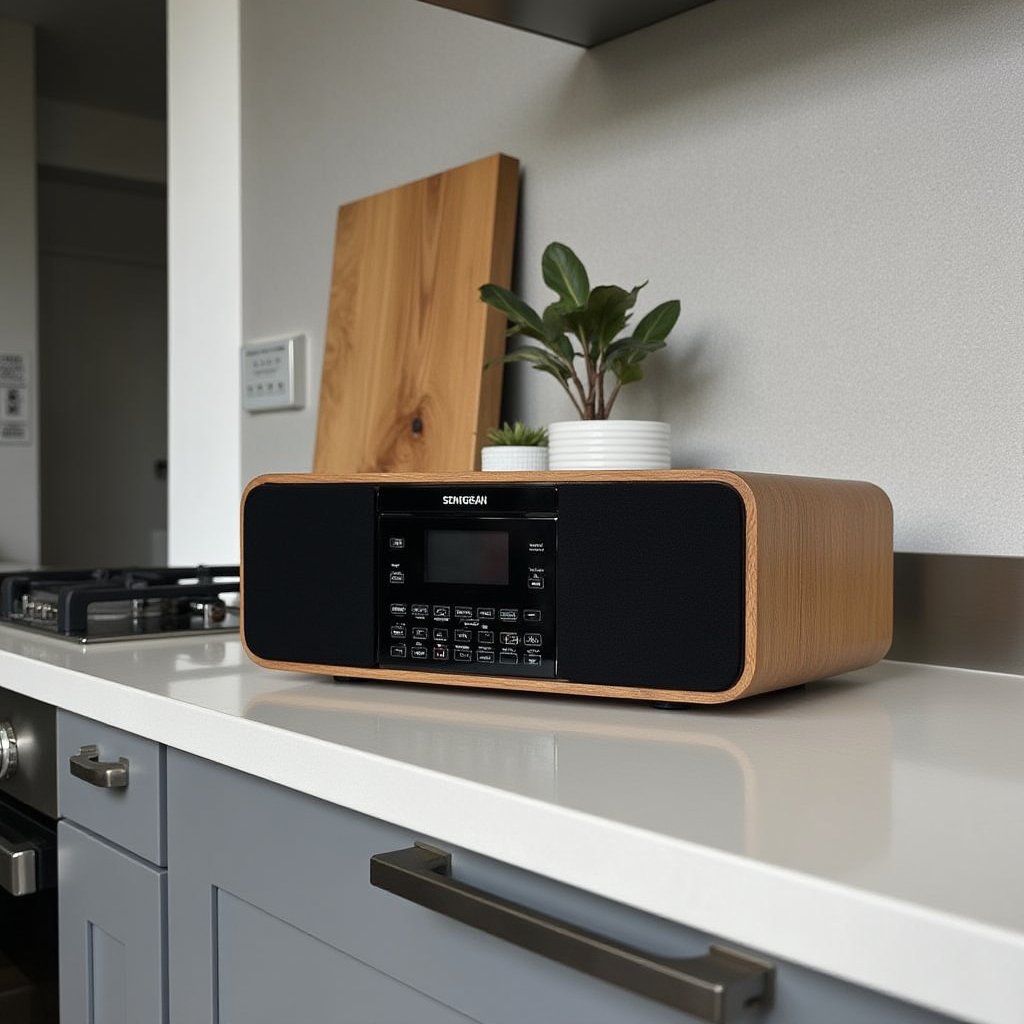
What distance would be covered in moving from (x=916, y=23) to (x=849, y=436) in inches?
14.6

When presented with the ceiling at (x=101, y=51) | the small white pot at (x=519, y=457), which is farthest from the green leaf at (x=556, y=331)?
the ceiling at (x=101, y=51)

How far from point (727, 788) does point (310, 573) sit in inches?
18.8

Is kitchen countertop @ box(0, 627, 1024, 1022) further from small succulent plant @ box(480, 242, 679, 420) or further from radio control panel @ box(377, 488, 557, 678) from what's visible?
small succulent plant @ box(480, 242, 679, 420)

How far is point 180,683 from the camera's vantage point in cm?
96

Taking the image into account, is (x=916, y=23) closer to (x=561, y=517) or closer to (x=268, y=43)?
(x=561, y=517)

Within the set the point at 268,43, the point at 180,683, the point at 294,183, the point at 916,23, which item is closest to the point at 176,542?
the point at 294,183

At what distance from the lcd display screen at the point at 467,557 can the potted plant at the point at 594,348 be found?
0.20m

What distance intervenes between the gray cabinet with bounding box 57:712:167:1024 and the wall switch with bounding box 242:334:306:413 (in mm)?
819

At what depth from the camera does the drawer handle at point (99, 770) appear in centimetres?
95

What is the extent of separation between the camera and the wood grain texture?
30.9 inches

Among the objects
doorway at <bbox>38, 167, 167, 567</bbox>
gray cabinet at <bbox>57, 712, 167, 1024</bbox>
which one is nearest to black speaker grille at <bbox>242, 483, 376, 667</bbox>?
gray cabinet at <bbox>57, 712, 167, 1024</bbox>

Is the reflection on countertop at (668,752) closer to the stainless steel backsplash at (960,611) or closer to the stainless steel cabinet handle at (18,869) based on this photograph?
the stainless steel backsplash at (960,611)

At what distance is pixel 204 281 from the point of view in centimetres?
208

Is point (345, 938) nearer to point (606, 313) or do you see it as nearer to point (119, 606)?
point (606, 313)
